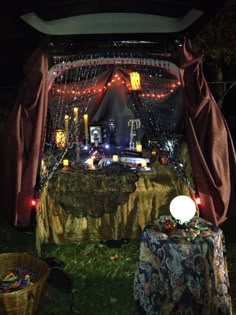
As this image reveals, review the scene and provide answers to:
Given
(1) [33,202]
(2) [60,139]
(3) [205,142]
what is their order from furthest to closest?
(2) [60,139]
(3) [205,142]
(1) [33,202]

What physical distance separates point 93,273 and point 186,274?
55.3 inches

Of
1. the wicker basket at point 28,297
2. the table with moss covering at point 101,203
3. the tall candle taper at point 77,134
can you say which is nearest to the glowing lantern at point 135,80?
the tall candle taper at point 77,134

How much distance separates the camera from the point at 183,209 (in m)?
2.98

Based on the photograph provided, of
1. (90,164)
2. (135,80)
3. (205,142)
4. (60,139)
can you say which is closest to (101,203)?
(90,164)

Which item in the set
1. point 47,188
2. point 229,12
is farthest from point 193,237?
point 229,12

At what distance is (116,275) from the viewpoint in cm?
380

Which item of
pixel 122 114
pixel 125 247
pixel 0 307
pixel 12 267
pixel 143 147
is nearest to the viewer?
pixel 0 307

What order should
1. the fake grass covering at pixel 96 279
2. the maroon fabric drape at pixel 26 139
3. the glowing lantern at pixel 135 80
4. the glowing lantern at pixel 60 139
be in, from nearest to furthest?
the fake grass covering at pixel 96 279 < the maroon fabric drape at pixel 26 139 < the glowing lantern at pixel 60 139 < the glowing lantern at pixel 135 80

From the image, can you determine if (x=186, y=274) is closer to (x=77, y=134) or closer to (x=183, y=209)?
(x=183, y=209)

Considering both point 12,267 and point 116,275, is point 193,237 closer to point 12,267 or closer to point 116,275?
point 116,275

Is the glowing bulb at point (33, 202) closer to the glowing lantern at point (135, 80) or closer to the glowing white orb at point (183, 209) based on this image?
the glowing white orb at point (183, 209)

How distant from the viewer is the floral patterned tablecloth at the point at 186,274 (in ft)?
9.02

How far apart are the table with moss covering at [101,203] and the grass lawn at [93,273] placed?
186mm

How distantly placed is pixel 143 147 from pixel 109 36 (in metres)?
1.91
